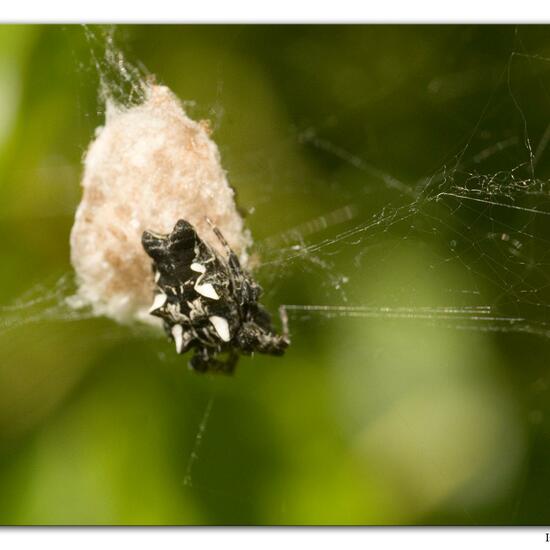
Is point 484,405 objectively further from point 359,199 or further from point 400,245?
point 359,199

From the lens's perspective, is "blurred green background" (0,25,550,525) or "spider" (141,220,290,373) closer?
"spider" (141,220,290,373)

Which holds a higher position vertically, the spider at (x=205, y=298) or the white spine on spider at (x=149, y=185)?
the white spine on spider at (x=149, y=185)

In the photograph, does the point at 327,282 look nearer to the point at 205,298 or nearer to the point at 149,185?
the point at 205,298

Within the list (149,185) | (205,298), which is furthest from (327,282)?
(149,185)

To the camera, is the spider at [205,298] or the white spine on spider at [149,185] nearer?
the spider at [205,298]

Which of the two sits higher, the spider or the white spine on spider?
the white spine on spider
